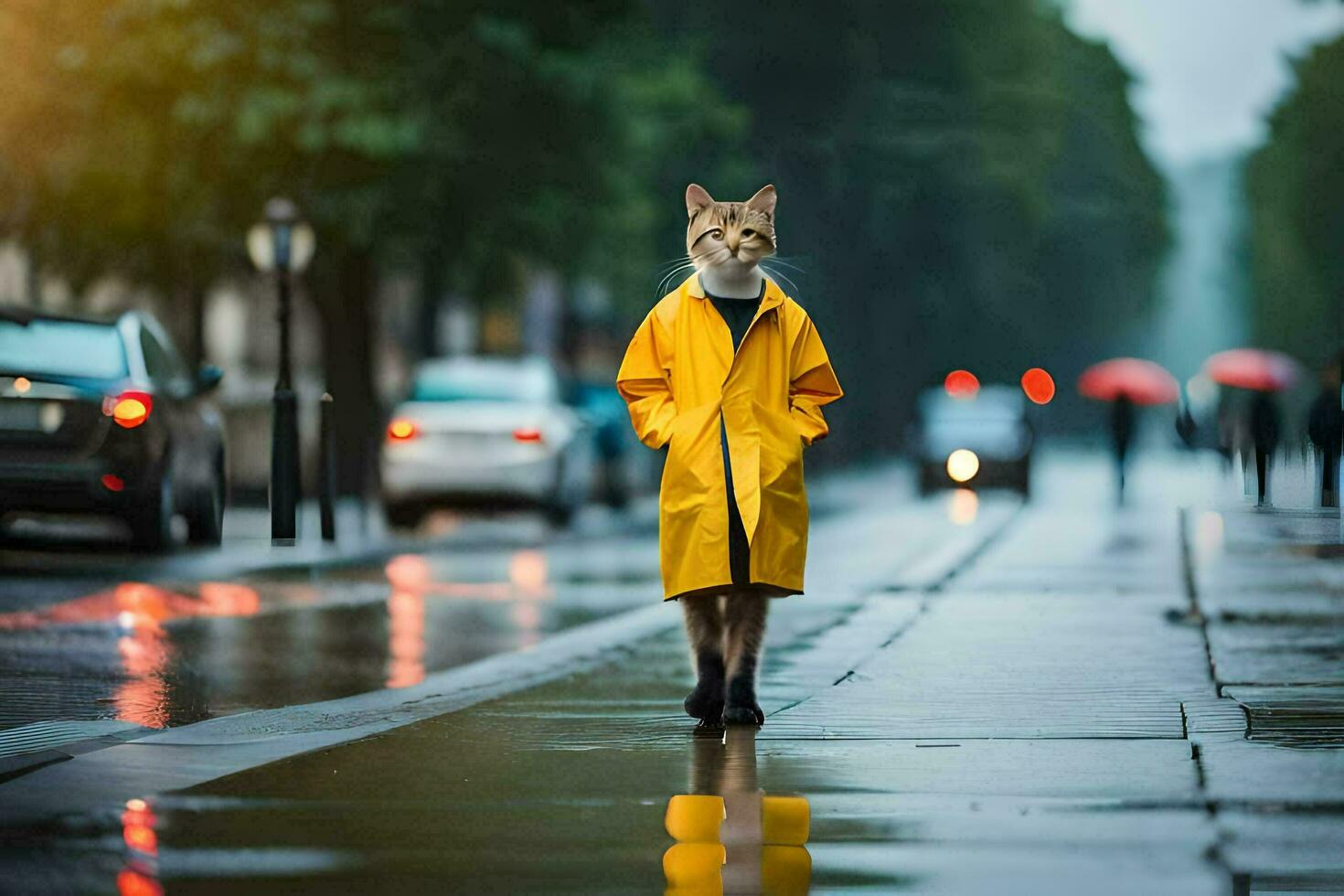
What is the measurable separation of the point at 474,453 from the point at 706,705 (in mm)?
16599

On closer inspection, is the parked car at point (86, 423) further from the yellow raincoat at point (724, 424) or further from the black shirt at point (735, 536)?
the black shirt at point (735, 536)

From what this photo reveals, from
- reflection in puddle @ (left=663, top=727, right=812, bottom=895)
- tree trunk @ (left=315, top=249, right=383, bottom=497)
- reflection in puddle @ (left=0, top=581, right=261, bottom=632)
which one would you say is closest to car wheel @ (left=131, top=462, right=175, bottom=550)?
reflection in puddle @ (left=0, top=581, right=261, bottom=632)

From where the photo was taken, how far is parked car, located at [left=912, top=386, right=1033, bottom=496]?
42750 millimetres

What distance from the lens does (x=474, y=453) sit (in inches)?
1021

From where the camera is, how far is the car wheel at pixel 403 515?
25.9 meters

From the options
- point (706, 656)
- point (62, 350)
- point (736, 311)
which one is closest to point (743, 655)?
point (706, 656)

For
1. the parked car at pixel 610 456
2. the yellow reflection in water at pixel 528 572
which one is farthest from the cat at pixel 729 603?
the parked car at pixel 610 456

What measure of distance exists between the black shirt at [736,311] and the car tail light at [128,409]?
9.36 metres

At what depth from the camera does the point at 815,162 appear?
49.4 meters

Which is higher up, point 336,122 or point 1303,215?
point 1303,215

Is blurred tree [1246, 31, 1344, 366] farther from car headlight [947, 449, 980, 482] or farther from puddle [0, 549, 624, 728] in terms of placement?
puddle [0, 549, 624, 728]

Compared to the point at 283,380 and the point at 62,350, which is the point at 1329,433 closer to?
the point at 62,350

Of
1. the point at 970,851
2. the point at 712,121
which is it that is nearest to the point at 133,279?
the point at 712,121

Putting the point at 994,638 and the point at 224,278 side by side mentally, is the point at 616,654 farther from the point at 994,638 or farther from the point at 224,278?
the point at 224,278
